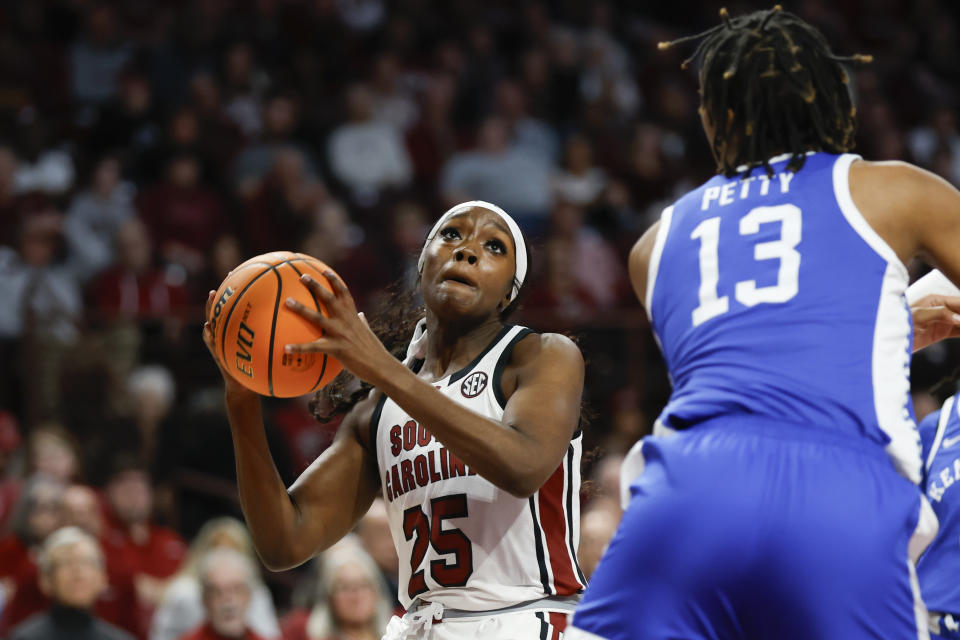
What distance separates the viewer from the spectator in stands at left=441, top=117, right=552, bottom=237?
1109 cm

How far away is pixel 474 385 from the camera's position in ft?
11.3

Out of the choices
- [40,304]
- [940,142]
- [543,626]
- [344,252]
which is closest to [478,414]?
[543,626]

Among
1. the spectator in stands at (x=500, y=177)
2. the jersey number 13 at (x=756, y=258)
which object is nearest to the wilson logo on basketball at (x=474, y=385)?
the jersey number 13 at (x=756, y=258)

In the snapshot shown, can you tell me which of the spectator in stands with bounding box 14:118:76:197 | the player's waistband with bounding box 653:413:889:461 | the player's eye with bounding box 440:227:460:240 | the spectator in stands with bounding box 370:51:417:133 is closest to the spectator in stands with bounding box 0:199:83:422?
the spectator in stands with bounding box 14:118:76:197

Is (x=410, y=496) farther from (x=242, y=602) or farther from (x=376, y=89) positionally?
(x=376, y=89)

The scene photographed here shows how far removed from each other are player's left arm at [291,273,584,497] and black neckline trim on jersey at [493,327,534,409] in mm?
61

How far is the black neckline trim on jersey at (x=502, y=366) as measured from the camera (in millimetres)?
3400

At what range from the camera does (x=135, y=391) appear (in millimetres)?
8336

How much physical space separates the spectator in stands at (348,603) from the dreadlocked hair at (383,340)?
7.45 ft

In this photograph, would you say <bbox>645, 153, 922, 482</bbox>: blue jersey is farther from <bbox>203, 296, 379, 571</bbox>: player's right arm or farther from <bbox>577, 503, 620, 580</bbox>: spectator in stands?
<bbox>577, 503, 620, 580</bbox>: spectator in stands

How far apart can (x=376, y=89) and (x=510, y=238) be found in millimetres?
8516

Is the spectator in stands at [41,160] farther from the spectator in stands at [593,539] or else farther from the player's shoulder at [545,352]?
the player's shoulder at [545,352]

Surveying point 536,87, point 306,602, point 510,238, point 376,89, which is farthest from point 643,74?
point 510,238

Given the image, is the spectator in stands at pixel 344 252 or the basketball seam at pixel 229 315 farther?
the spectator in stands at pixel 344 252
